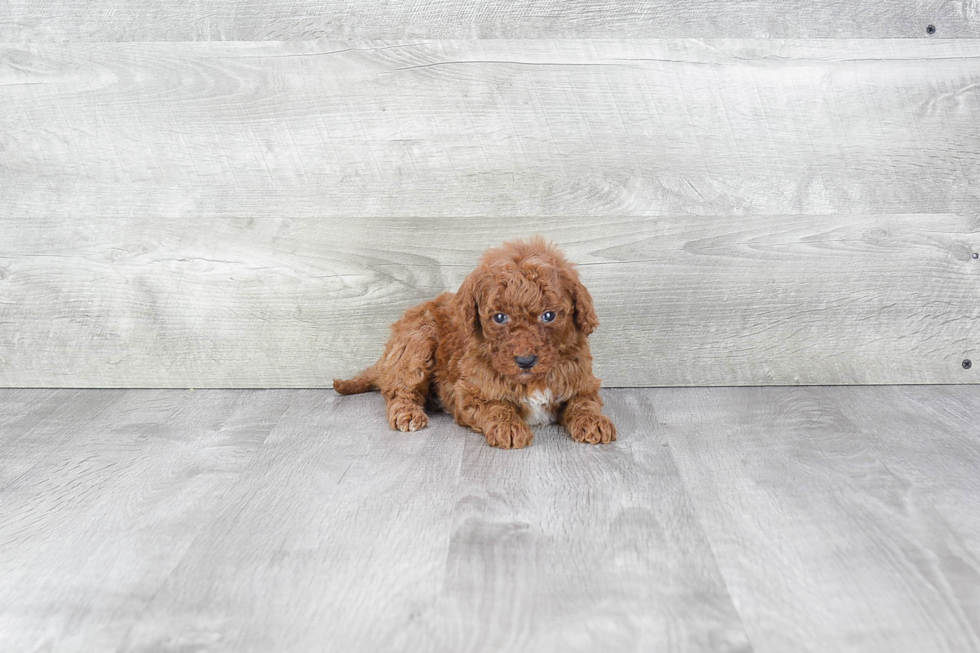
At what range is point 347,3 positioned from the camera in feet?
6.91

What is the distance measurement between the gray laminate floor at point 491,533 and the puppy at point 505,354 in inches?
2.4

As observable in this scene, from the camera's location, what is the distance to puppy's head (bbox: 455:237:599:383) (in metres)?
1.70

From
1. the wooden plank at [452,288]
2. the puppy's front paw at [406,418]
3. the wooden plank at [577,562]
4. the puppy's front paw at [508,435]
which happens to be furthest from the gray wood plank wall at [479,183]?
the wooden plank at [577,562]

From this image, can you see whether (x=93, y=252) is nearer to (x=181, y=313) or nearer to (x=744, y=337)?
(x=181, y=313)

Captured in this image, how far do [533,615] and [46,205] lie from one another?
1860 millimetres

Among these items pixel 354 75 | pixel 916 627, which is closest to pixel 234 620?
pixel 916 627

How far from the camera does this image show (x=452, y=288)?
2236 mm

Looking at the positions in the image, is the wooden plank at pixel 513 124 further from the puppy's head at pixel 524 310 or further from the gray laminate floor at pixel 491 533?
the gray laminate floor at pixel 491 533

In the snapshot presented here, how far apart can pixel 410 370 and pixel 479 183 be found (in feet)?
1.86

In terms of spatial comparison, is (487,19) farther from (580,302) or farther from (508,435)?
(508,435)

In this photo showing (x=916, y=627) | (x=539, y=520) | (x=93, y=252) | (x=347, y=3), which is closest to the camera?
(x=916, y=627)

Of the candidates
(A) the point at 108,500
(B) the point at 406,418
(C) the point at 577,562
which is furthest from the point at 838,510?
(A) the point at 108,500

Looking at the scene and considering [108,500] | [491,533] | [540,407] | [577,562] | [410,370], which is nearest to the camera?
[577,562]

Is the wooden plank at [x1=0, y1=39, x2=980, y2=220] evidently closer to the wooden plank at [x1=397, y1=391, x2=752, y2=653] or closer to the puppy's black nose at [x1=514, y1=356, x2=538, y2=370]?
the puppy's black nose at [x1=514, y1=356, x2=538, y2=370]
